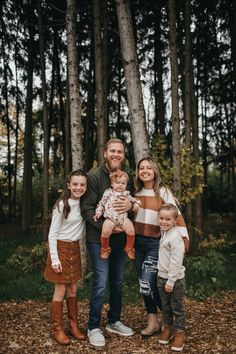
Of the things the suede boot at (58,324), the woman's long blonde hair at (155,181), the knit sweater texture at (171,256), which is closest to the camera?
the knit sweater texture at (171,256)

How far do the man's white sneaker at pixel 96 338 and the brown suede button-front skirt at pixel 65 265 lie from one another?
61cm

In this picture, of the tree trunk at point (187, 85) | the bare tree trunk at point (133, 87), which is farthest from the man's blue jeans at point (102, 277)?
the tree trunk at point (187, 85)

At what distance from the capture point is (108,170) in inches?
172

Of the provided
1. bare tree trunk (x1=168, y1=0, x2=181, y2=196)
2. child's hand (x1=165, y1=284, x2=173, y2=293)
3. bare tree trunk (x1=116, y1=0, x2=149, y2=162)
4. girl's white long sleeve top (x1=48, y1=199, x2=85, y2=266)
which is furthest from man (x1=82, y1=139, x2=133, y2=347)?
bare tree trunk (x1=168, y1=0, x2=181, y2=196)

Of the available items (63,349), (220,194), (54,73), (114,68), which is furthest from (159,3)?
(220,194)

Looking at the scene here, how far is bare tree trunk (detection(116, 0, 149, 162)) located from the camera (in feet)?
18.5

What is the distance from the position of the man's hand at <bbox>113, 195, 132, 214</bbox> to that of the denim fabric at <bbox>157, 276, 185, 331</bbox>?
34.0 inches

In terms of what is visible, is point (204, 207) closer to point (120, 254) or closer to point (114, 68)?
point (114, 68)

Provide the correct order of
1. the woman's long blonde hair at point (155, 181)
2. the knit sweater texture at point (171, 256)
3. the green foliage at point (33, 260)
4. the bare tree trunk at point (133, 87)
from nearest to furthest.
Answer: the knit sweater texture at point (171, 256)
the woman's long blonde hair at point (155, 181)
the bare tree trunk at point (133, 87)
the green foliage at point (33, 260)

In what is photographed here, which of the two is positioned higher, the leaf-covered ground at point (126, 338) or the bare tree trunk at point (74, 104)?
the bare tree trunk at point (74, 104)

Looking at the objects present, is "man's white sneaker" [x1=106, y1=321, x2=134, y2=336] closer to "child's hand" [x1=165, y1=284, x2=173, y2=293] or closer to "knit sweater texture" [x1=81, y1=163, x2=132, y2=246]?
"child's hand" [x1=165, y1=284, x2=173, y2=293]

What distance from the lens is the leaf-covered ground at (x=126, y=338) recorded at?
417 cm

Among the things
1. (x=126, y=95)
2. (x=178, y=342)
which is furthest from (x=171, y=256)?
(x=126, y=95)

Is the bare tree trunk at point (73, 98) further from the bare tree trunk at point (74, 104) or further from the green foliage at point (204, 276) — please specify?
the green foliage at point (204, 276)
